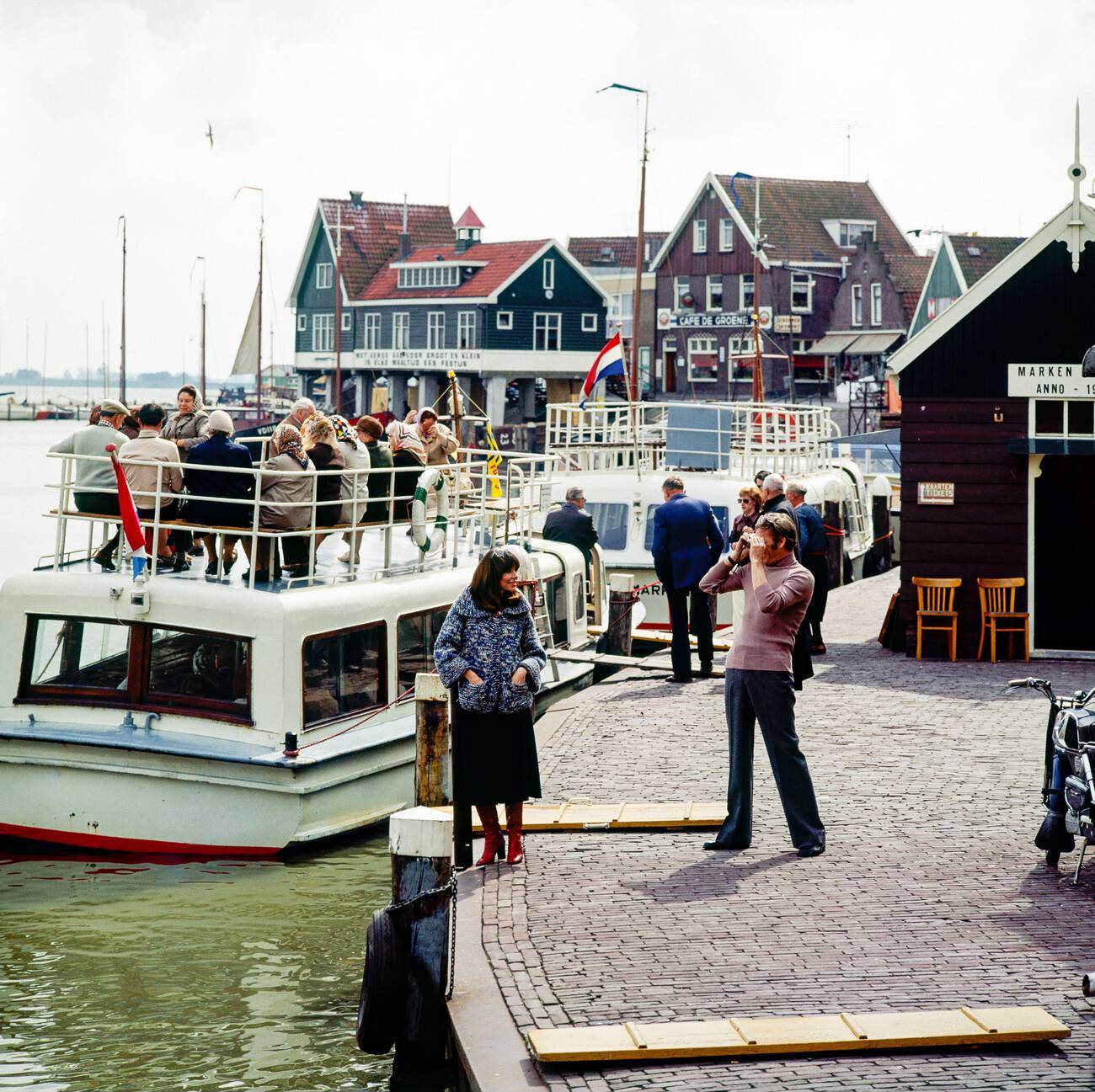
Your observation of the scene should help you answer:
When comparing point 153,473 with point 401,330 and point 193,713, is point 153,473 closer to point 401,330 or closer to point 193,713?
point 193,713

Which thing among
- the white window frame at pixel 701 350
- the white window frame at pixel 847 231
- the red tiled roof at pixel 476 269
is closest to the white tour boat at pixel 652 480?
the red tiled roof at pixel 476 269

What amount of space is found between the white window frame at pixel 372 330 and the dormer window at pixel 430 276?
2.32m

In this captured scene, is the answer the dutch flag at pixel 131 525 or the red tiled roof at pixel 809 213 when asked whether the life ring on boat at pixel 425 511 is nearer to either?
the dutch flag at pixel 131 525

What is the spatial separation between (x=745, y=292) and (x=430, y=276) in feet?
50.2

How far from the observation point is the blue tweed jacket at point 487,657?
9.46m

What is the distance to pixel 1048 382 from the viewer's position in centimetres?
1831

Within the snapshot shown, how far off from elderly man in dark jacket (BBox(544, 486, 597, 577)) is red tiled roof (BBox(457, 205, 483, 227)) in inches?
2410

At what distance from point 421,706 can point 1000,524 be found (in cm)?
1027

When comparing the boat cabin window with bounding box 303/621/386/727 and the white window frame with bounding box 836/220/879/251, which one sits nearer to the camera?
the boat cabin window with bounding box 303/621/386/727

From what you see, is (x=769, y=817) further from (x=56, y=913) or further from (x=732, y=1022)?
(x=56, y=913)

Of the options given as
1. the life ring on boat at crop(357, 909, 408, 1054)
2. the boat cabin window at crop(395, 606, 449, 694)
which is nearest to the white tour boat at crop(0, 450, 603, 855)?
the boat cabin window at crop(395, 606, 449, 694)

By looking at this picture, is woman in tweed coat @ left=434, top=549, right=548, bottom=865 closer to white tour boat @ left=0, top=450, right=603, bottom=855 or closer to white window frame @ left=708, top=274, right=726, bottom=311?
white tour boat @ left=0, top=450, right=603, bottom=855

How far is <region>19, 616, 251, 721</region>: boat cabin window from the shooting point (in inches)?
510

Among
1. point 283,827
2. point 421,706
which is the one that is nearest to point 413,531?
point 283,827
